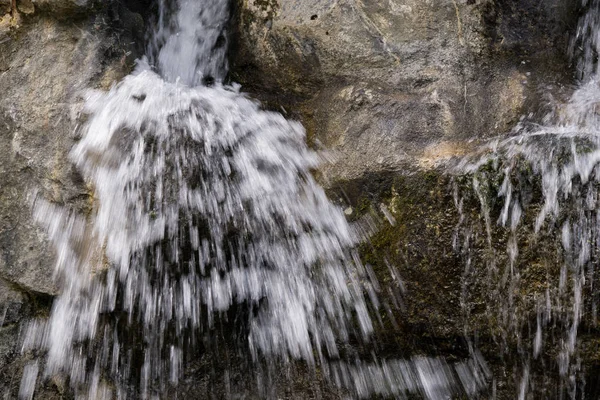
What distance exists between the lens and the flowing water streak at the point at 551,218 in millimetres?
2205

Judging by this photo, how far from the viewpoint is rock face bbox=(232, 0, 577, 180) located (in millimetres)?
2582

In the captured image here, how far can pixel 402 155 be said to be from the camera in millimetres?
2508

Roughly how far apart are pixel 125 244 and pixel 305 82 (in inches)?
43.2

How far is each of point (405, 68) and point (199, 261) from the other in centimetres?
123

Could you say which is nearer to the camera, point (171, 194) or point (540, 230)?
point (540, 230)

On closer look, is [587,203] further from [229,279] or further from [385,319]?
[229,279]

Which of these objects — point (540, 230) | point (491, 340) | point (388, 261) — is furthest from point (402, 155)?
point (491, 340)

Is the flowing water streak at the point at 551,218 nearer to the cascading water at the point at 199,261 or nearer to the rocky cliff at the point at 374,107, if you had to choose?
the rocky cliff at the point at 374,107

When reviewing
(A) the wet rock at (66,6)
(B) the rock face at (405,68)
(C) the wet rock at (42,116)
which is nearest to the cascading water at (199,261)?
(C) the wet rock at (42,116)

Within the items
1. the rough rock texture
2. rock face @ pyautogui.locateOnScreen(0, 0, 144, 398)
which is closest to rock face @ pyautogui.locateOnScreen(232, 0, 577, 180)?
the rough rock texture

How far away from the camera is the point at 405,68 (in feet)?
9.01

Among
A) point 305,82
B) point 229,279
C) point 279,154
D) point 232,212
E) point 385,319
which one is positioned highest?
point 305,82

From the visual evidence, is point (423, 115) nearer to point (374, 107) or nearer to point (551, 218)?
point (374, 107)

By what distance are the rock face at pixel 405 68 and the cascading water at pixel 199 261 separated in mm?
246
